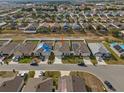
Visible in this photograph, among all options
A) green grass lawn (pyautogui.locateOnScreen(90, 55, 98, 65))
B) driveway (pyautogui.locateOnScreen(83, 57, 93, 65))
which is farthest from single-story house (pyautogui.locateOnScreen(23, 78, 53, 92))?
green grass lawn (pyautogui.locateOnScreen(90, 55, 98, 65))

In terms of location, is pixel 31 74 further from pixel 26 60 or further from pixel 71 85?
pixel 71 85

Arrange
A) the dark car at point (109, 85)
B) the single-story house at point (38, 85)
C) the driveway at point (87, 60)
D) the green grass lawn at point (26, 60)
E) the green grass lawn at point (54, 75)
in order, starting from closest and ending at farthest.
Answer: the single-story house at point (38, 85), the dark car at point (109, 85), the green grass lawn at point (54, 75), the driveway at point (87, 60), the green grass lawn at point (26, 60)

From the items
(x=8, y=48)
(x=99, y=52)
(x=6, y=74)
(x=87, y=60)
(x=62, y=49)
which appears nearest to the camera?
(x=6, y=74)

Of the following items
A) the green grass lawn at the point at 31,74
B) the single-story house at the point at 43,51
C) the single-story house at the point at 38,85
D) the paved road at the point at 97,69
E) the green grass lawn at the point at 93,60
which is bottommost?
the green grass lawn at the point at 93,60

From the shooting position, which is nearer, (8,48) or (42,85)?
(42,85)

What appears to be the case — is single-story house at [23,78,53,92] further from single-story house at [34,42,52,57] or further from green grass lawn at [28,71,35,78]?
single-story house at [34,42,52,57]

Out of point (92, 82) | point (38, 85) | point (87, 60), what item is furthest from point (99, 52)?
point (38, 85)

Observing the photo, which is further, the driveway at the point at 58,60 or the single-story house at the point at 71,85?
the driveway at the point at 58,60

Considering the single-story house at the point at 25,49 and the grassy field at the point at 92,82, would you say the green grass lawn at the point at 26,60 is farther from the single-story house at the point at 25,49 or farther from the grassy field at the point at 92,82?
the grassy field at the point at 92,82

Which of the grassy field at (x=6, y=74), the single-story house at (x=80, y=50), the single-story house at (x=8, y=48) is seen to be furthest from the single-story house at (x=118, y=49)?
the single-story house at (x=8, y=48)
